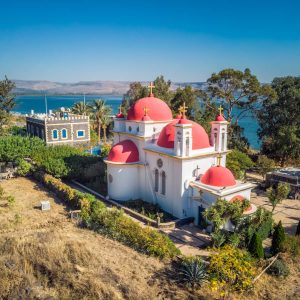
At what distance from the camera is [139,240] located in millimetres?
17125

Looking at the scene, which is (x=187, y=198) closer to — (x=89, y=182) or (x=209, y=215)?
(x=209, y=215)

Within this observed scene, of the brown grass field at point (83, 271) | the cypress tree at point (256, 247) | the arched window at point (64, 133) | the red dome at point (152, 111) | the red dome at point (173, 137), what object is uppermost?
the red dome at point (152, 111)

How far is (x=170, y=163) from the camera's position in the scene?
21906 mm

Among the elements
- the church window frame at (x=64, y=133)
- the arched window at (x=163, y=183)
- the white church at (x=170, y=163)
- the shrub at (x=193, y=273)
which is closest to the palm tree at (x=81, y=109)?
the church window frame at (x=64, y=133)

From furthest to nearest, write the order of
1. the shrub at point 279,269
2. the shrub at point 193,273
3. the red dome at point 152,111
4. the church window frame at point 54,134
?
the church window frame at point 54,134
the red dome at point 152,111
the shrub at point 279,269
the shrub at point 193,273

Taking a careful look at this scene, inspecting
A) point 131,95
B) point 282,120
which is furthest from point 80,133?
point 282,120

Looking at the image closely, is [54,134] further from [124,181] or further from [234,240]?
[234,240]

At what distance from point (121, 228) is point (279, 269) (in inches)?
334

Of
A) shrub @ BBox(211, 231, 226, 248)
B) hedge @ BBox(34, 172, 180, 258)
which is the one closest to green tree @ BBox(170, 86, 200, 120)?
hedge @ BBox(34, 172, 180, 258)

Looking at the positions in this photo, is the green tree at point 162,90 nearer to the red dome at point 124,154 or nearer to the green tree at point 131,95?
the green tree at point 131,95

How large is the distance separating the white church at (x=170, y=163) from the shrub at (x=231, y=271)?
5382 mm

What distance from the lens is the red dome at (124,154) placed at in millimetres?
24453

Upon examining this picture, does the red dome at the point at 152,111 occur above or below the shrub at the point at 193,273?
above

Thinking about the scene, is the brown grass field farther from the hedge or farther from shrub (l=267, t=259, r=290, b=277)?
the hedge
